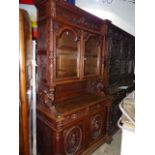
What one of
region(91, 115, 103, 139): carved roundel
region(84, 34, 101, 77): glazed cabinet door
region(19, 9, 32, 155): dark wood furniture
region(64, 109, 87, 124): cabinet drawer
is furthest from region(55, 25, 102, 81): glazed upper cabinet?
region(91, 115, 103, 139): carved roundel

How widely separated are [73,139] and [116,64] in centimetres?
180

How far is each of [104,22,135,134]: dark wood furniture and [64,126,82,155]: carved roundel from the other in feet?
2.97

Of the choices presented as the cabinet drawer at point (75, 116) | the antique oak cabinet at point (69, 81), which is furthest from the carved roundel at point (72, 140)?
the cabinet drawer at point (75, 116)

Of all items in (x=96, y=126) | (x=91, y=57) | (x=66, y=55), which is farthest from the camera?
(x=91, y=57)

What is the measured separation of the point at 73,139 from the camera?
1.93 meters

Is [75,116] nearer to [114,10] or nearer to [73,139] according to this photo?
[73,139]

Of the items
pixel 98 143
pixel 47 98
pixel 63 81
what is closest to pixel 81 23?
pixel 63 81

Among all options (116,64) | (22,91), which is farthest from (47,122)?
(116,64)

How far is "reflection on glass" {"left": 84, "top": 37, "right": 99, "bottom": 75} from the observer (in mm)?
2386

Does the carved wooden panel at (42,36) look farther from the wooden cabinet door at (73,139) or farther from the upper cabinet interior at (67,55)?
the wooden cabinet door at (73,139)

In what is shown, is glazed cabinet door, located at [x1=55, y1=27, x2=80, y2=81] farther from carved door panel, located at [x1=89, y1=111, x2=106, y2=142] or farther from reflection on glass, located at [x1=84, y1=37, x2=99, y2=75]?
carved door panel, located at [x1=89, y1=111, x2=106, y2=142]

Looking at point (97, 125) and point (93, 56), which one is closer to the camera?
point (97, 125)

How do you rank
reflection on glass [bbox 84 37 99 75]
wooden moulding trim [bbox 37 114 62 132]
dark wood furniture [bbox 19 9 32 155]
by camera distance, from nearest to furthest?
dark wood furniture [bbox 19 9 32 155]
wooden moulding trim [bbox 37 114 62 132]
reflection on glass [bbox 84 37 99 75]
